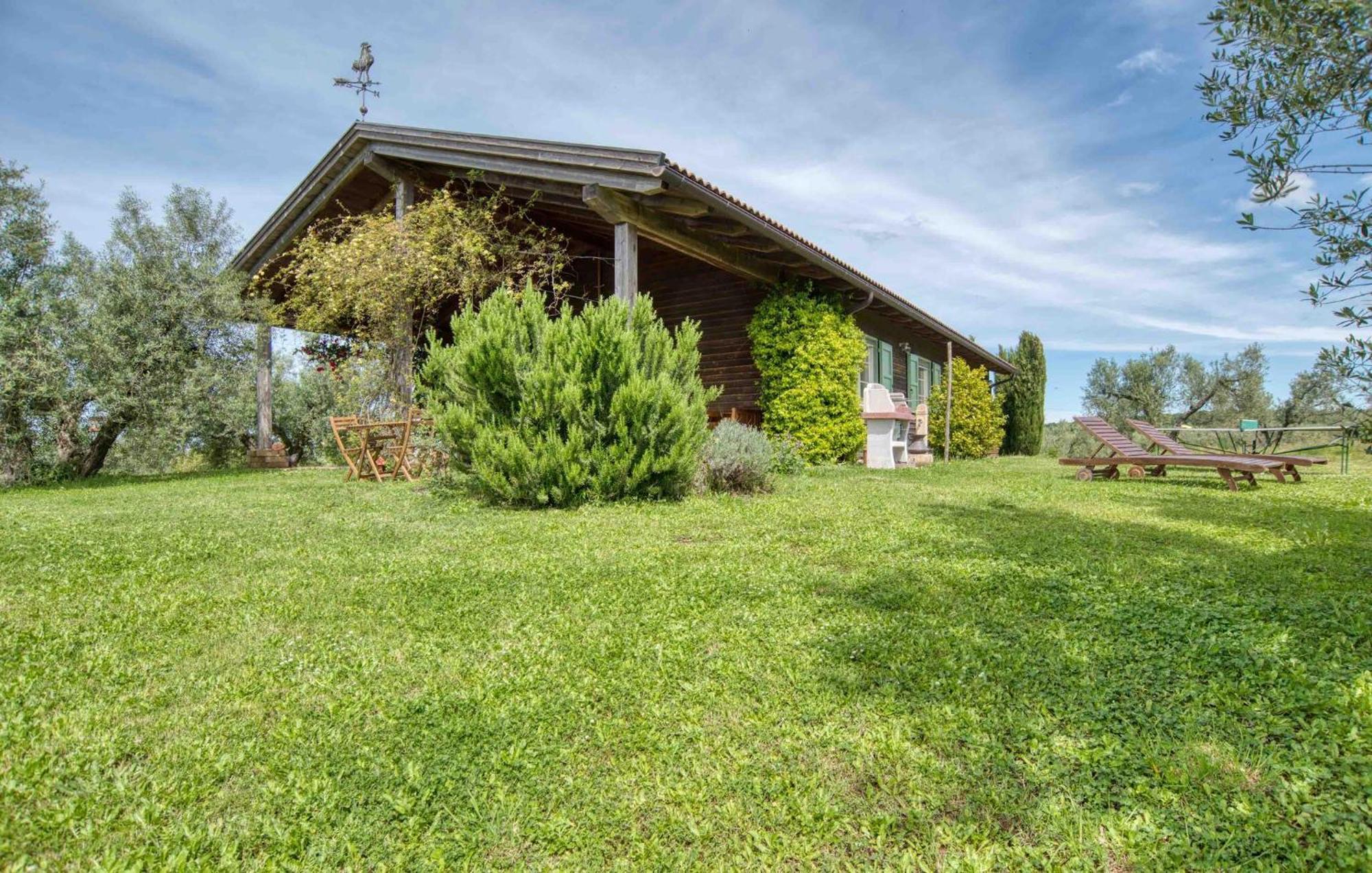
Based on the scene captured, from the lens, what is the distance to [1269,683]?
7.14 feet

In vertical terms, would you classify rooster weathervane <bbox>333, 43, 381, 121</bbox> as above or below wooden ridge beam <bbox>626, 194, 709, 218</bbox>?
above

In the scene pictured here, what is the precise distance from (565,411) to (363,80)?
783 centimetres

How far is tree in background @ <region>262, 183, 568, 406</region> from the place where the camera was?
943cm

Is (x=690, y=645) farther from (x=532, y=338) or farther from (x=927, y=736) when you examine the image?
(x=532, y=338)

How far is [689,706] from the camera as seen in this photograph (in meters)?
2.13

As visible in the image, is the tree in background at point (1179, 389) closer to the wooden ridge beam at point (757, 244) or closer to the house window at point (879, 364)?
the house window at point (879, 364)

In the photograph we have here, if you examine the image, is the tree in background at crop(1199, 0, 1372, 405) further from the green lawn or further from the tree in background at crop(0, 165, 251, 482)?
the tree in background at crop(0, 165, 251, 482)

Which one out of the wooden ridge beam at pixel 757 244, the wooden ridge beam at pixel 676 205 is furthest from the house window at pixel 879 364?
the wooden ridge beam at pixel 676 205

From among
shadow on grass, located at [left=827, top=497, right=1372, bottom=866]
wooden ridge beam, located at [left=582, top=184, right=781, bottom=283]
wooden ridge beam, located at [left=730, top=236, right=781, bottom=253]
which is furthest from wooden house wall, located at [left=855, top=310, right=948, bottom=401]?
shadow on grass, located at [left=827, top=497, right=1372, bottom=866]

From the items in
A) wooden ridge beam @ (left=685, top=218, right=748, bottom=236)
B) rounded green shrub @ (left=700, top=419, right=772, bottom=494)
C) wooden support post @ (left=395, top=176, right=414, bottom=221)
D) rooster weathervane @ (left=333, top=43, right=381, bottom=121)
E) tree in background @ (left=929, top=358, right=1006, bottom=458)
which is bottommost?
rounded green shrub @ (left=700, top=419, right=772, bottom=494)

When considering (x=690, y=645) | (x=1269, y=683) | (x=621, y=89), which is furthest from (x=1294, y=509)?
(x=621, y=89)

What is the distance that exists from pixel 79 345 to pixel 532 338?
7.30m

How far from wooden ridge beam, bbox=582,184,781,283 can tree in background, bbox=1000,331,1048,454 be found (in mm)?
11617

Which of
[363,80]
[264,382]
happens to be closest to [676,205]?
[363,80]
